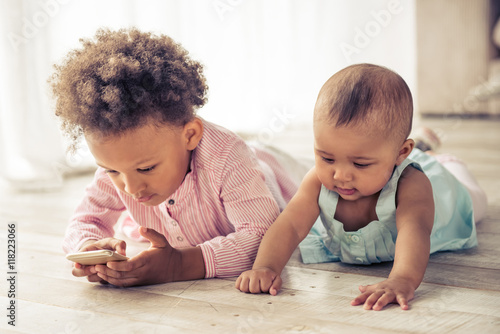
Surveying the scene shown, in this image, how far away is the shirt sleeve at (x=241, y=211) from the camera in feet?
4.17

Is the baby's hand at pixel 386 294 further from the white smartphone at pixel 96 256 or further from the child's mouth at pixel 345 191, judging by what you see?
the white smartphone at pixel 96 256

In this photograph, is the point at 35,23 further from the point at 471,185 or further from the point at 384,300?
the point at 384,300

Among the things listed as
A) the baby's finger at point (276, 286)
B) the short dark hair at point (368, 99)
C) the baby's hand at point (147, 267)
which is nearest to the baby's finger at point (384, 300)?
the baby's finger at point (276, 286)

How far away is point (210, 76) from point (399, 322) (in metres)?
2.53

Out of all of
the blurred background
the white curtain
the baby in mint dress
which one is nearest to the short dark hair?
the baby in mint dress

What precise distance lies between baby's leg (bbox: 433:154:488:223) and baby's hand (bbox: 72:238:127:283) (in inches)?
36.2

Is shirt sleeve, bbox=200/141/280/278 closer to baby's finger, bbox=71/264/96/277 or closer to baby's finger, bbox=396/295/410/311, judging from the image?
baby's finger, bbox=71/264/96/277

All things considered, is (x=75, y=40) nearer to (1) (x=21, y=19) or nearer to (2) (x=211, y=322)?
(1) (x=21, y=19)

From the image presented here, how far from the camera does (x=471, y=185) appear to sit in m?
1.66

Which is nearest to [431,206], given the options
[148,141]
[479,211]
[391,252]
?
[391,252]

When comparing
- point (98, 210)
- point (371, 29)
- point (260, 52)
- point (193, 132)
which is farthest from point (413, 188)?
point (371, 29)

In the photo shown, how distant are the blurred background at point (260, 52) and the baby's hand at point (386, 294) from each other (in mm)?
1599

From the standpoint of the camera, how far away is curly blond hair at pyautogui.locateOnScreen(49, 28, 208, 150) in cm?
113

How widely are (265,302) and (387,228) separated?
0.33m
